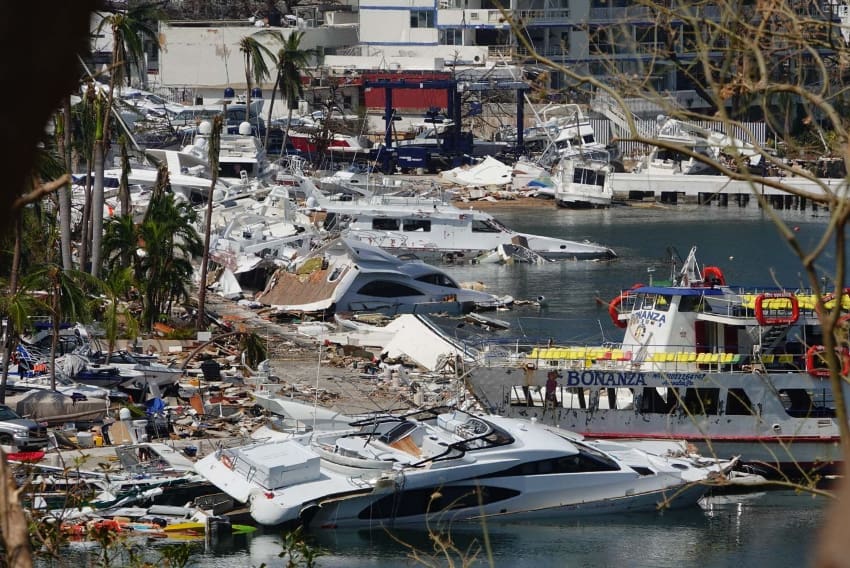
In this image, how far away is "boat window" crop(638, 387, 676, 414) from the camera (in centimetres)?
2394

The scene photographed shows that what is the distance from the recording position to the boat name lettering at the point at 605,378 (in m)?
23.4

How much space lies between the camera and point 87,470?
20047 mm

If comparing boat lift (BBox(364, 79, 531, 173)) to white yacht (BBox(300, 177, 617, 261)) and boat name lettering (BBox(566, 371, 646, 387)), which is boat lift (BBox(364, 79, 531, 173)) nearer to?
white yacht (BBox(300, 177, 617, 261))

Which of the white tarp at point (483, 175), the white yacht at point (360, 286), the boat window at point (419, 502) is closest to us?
the boat window at point (419, 502)

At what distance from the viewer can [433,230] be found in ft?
154

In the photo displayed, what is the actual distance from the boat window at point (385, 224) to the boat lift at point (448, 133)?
22.7m

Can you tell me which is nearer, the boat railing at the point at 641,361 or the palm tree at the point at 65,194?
the boat railing at the point at 641,361

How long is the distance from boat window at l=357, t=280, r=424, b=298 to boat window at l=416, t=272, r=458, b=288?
63 cm

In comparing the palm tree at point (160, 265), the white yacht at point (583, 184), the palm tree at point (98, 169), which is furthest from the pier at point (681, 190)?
the palm tree at point (98, 169)

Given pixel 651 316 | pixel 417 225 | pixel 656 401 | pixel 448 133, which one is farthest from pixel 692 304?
pixel 448 133

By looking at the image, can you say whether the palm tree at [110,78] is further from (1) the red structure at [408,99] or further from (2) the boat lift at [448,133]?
(1) the red structure at [408,99]

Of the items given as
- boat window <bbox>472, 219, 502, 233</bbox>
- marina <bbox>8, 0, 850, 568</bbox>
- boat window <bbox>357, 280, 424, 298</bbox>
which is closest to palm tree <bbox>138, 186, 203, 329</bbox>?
marina <bbox>8, 0, 850, 568</bbox>

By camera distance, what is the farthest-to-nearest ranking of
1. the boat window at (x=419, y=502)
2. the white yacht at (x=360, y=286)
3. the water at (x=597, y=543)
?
the white yacht at (x=360, y=286)
the boat window at (x=419, y=502)
the water at (x=597, y=543)

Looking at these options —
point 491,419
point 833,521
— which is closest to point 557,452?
point 491,419
